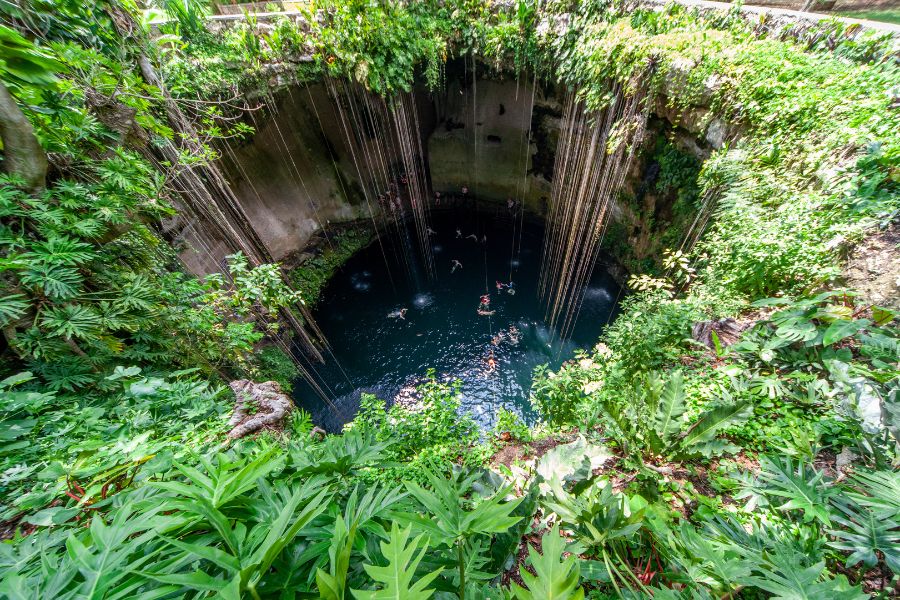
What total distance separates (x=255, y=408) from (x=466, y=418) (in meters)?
2.01

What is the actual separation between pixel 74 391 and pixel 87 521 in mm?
1783

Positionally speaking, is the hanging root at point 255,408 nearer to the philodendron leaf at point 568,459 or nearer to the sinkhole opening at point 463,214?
the philodendron leaf at point 568,459

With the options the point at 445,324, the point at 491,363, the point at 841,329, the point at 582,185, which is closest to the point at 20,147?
the point at 841,329

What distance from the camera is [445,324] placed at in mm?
7414

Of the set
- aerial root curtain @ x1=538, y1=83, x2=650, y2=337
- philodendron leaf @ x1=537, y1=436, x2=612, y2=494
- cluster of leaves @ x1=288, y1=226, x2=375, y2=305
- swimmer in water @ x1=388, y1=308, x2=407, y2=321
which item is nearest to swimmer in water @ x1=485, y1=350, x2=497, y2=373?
aerial root curtain @ x1=538, y1=83, x2=650, y2=337

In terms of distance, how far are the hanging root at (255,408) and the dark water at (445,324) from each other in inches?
121

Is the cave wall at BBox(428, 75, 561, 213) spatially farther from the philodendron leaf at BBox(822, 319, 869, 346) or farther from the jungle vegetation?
the philodendron leaf at BBox(822, 319, 869, 346)

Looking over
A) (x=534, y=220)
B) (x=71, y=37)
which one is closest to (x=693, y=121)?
(x=534, y=220)

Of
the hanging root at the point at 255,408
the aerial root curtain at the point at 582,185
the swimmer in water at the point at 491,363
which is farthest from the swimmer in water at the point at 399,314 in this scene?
the hanging root at the point at 255,408

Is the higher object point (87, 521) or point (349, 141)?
point (87, 521)

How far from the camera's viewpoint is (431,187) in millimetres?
10586

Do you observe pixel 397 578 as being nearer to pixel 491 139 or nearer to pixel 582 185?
pixel 582 185

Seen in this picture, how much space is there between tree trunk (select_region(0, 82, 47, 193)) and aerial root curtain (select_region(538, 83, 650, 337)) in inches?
256

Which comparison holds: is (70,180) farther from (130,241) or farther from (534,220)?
(534,220)
